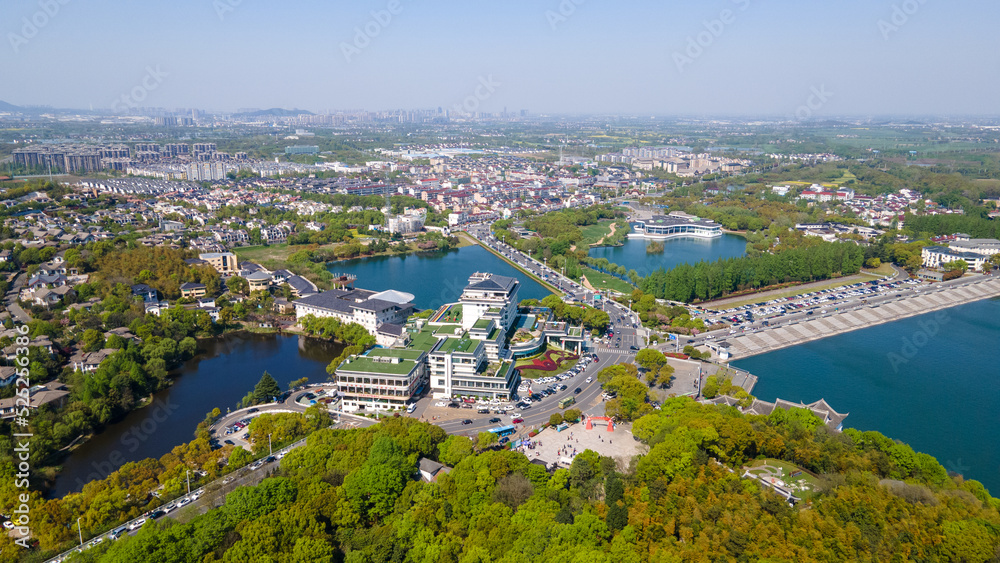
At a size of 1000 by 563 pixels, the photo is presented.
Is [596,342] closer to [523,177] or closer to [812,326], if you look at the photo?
[812,326]

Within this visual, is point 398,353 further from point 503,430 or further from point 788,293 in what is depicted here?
point 788,293

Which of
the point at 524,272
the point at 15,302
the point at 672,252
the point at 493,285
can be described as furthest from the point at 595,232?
the point at 15,302

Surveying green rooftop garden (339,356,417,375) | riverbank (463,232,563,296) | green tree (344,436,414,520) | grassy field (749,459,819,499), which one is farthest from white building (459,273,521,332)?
grassy field (749,459,819,499)

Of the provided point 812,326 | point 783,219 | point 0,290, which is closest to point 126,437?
point 0,290

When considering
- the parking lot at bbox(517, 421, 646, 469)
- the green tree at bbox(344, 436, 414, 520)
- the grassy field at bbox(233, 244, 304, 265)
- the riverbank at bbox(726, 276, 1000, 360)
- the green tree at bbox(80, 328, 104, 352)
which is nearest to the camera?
the green tree at bbox(344, 436, 414, 520)

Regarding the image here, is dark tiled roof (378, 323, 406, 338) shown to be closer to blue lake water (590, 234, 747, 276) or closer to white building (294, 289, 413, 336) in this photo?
white building (294, 289, 413, 336)
